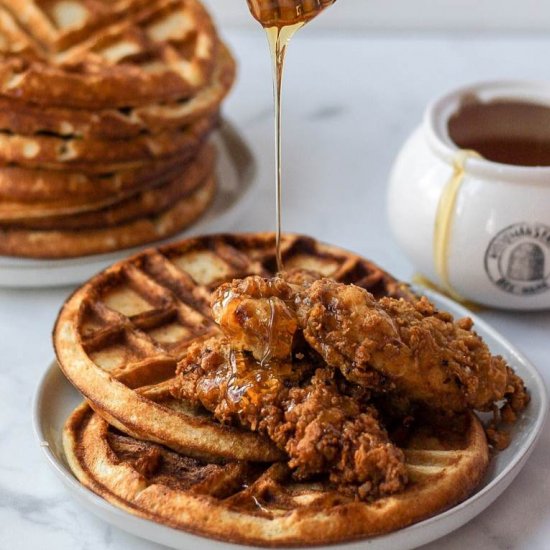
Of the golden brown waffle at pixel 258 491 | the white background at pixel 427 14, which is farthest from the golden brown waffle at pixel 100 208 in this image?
the white background at pixel 427 14

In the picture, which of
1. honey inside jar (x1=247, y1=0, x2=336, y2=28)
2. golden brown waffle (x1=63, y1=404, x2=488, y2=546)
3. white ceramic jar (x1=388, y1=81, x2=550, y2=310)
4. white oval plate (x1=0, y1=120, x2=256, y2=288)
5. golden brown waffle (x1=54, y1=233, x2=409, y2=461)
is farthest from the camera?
white oval plate (x1=0, y1=120, x2=256, y2=288)

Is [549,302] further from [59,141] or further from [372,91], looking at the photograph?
[372,91]

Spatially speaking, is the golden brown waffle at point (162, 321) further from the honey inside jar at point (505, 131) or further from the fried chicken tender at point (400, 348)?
the honey inside jar at point (505, 131)

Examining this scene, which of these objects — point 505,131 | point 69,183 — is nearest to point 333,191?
point 505,131

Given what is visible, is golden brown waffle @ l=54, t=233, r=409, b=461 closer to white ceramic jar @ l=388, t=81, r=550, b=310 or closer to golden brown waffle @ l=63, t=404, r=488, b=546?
golden brown waffle @ l=63, t=404, r=488, b=546

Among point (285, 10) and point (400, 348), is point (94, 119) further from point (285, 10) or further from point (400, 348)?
point (400, 348)

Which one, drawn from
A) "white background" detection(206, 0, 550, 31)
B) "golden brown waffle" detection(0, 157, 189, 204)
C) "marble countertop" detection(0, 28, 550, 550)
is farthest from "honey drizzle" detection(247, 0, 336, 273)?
"white background" detection(206, 0, 550, 31)
